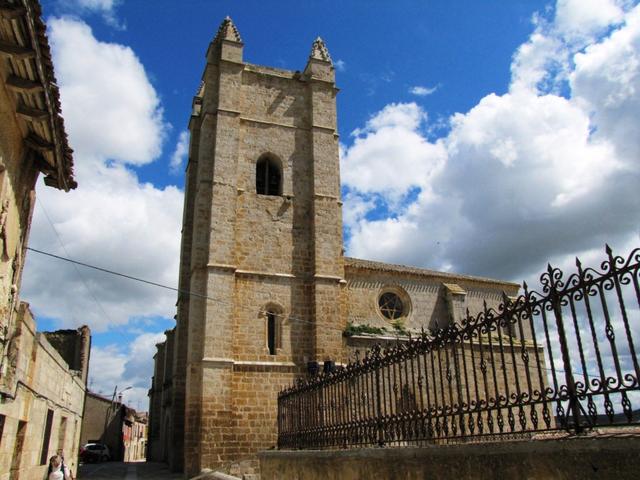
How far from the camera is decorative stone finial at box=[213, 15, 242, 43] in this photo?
2117 centimetres

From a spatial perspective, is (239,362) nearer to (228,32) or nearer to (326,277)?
(326,277)

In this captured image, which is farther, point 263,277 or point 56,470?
point 263,277

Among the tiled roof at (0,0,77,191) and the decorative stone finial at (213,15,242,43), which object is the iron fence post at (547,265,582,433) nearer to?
the tiled roof at (0,0,77,191)

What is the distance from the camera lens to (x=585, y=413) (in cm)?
399

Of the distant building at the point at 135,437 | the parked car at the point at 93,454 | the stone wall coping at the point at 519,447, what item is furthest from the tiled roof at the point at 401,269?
the distant building at the point at 135,437

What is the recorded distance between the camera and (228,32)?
69.8 ft

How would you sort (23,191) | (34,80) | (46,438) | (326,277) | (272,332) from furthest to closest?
(326,277), (272,332), (46,438), (23,191), (34,80)

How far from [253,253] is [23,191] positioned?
11755mm

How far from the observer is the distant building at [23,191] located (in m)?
5.41

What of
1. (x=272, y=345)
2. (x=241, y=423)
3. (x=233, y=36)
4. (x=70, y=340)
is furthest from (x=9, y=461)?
(x=233, y=36)

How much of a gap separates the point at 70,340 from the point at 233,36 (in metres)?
13.7

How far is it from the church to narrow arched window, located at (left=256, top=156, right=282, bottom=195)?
0.04 meters

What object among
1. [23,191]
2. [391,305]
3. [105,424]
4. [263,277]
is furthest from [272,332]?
[105,424]

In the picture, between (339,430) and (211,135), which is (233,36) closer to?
(211,135)
